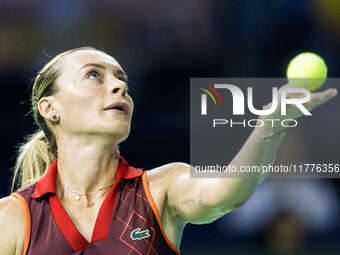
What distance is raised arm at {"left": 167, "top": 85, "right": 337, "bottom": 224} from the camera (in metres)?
1.99

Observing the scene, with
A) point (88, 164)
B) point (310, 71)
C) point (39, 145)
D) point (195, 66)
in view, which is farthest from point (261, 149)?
point (195, 66)

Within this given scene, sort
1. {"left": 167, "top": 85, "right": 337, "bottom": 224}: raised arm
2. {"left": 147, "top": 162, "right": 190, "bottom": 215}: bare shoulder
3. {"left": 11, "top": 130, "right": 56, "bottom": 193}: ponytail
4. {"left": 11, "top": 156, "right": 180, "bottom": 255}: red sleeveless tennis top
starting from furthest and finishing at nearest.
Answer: {"left": 11, "top": 130, "right": 56, "bottom": 193}: ponytail → {"left": 147, "top": 162, "right": 190, "bottom": 215}: bare shoulder → {"left": 11, "top": 156, "right": 180, "bottom": 255}: red sleeveless tennis top → {"left": 167, "top": 85, "right": 337, "bottom": 224}: raised arm

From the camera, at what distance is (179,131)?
559 cm

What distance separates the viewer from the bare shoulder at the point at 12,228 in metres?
2.39

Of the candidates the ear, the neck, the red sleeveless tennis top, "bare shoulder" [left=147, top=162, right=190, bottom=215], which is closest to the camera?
Answer: the red sleeveless tennis top

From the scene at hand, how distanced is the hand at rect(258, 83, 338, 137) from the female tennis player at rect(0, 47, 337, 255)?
1.01 ft

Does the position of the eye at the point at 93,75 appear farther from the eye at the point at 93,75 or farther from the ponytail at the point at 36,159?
the ponytail at the point at 36,159

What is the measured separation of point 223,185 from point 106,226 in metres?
0.60

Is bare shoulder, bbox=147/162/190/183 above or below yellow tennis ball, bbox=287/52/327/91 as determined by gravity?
below

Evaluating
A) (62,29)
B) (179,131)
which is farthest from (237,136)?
(62,29)

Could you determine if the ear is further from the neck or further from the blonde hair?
the neck

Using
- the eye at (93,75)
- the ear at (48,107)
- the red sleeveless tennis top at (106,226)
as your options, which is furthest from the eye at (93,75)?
the red sleeveless tennis top at (106,226)

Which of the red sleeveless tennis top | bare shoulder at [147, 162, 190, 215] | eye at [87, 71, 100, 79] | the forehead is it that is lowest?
the red sleeveless tennis top

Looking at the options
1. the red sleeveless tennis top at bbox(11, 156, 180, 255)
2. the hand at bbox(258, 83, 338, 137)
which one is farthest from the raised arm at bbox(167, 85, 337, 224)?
the red sleeveless tennis top at bbox(11, 156, 180, 255)
